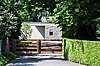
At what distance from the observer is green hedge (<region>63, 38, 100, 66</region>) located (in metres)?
17.7

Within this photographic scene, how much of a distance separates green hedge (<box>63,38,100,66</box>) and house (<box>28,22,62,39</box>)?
36.4m

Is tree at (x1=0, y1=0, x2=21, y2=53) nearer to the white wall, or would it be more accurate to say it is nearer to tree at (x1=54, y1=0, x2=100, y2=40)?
→ tree at (x1=54, y1=0, x2=100, y2=40)

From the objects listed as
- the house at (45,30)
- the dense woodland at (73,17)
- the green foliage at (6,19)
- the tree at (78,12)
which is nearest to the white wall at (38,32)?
the house at (45,30)

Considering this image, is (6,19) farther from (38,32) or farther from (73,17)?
(38,32)

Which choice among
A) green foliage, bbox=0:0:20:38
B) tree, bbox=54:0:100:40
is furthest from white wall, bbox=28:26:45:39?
tree, bbox=54:0:100:40

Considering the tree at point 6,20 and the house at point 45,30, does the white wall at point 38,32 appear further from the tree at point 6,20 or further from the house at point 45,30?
the tree at point 6,20

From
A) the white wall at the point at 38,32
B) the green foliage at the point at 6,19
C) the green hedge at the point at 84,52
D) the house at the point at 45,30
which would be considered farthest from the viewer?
the white wall at the point at 38,32

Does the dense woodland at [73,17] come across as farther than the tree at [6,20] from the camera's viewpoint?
No

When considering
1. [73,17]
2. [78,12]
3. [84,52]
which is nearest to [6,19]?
[73,17]

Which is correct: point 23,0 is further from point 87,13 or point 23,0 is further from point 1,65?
point 1,65

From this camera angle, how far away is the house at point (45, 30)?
59.8m

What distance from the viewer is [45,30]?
197 feet

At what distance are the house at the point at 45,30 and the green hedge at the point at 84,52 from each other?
3636cm

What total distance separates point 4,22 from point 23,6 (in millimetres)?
6915
